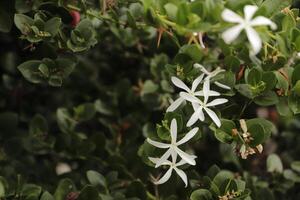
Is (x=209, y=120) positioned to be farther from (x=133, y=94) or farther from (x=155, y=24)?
(x=133, y=94)

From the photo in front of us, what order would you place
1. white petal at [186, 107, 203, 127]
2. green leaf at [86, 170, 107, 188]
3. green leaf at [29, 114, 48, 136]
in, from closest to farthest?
white petal at [186, 107, 203, 127]
green leaf at [86, 170, 107, 188]
green leaf at [29, 114, 48, 136]

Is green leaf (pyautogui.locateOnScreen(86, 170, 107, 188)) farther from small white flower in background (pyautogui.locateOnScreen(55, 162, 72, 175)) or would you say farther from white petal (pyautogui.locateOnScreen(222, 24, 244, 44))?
white petal (pyautogui.locateOnScreen(222, 24, 244, 44))

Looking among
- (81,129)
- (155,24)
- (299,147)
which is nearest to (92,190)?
(155,24)

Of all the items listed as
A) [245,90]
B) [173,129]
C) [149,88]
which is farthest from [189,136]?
[149,88]

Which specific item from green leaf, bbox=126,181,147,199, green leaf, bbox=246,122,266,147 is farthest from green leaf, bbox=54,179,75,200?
green leaf, bbox=246,122,266,147

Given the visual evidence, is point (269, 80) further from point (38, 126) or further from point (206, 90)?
point (38, 126)

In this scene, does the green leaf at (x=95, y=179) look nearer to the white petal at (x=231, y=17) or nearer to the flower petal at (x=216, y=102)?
the flower petal at (x=216, y=102)

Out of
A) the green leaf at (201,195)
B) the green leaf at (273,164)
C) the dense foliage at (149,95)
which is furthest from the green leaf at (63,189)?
the green leaf at (273,164)
